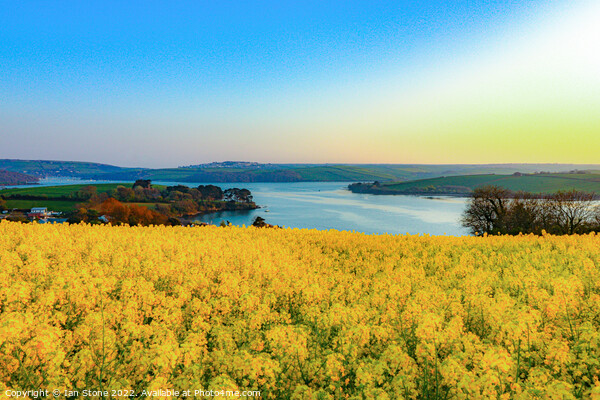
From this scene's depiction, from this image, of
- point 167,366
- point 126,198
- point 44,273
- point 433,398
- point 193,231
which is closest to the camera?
point 167,366

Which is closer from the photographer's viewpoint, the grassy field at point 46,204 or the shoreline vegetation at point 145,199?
the grassy field at point 46,204

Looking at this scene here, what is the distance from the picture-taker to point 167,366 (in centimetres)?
348

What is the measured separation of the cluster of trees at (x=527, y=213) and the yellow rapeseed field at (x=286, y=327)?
3671 centimetres

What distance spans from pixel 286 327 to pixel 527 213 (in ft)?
158

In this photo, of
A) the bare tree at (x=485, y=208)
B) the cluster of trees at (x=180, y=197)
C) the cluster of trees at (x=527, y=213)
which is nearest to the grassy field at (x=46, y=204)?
the cluster of trees at (x=180, y=197)

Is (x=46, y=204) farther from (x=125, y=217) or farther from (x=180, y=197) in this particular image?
(x=125, y=217)

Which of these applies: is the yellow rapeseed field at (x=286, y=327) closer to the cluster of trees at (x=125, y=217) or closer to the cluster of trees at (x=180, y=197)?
the cluster of trees at (x=125, y=217)

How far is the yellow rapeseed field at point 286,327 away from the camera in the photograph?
3.60m

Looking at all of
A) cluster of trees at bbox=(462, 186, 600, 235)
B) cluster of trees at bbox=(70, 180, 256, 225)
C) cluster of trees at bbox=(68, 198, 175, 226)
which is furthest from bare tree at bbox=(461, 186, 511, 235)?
cluster of trees at bbox=(70, 180, 256, 225)

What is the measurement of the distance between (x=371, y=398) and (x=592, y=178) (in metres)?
192

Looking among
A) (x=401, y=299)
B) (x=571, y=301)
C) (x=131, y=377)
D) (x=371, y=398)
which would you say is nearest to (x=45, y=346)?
(x=131, y=377)

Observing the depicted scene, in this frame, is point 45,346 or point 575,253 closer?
point 45,346

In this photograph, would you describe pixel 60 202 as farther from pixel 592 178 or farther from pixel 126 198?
pixel 592 178

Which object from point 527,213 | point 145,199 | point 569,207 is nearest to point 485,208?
point 527,213
